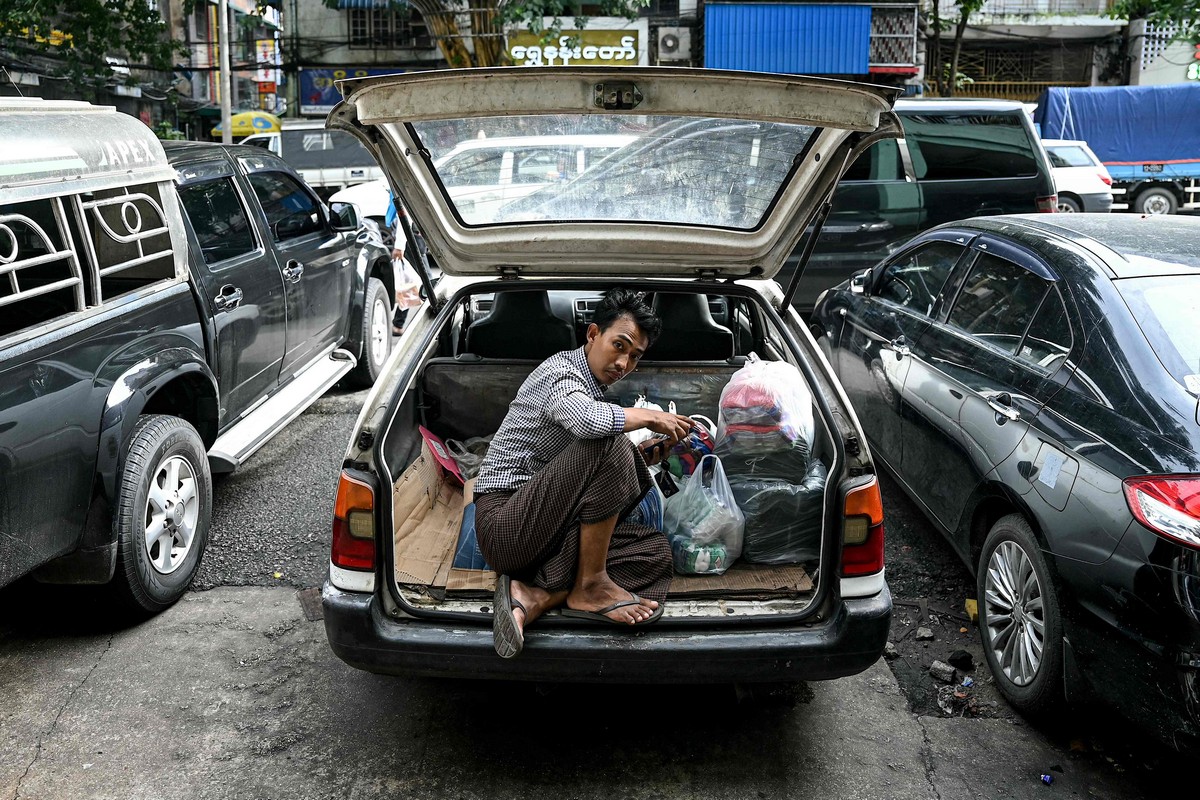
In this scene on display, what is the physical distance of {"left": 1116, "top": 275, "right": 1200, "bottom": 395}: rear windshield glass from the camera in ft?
10.1

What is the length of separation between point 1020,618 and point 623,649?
1454 mm

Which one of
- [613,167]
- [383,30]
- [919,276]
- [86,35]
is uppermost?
[383,30]

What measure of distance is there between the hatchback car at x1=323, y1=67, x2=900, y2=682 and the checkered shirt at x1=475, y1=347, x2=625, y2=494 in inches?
12.8

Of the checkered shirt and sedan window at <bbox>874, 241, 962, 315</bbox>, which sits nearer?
the checkered shirt

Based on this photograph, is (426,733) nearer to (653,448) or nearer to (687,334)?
(653,448)

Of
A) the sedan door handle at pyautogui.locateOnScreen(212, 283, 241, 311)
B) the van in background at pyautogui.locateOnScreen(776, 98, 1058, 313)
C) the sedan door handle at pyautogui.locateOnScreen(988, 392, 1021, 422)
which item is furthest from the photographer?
the van in background at pyautogui.locateOnScreen(776, 98, 1058, 313)

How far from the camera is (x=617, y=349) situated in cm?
311

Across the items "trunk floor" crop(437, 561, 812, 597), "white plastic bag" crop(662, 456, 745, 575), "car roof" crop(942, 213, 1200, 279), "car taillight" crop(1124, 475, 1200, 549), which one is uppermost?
"car roof" crop(942, 213, 1200, 279)

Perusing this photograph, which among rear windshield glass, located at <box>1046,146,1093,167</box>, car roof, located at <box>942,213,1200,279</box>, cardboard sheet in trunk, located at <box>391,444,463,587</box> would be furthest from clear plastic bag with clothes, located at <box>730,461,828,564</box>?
rear windshield glass, located at <box>1046,146,1093,167</box>

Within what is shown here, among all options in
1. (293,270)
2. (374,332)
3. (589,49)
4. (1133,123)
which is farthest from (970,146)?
(589,49)

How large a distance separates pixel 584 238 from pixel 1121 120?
20.0m

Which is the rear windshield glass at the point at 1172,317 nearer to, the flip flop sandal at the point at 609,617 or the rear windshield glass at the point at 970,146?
the flip flop sandal at the point at 609,617

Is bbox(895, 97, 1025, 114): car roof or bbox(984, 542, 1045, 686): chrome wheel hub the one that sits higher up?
bbox(895, 97, 1025, 114): car roof

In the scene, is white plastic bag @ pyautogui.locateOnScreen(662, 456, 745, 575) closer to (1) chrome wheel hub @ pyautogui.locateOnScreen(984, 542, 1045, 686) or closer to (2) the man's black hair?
(2) the man's black hair
